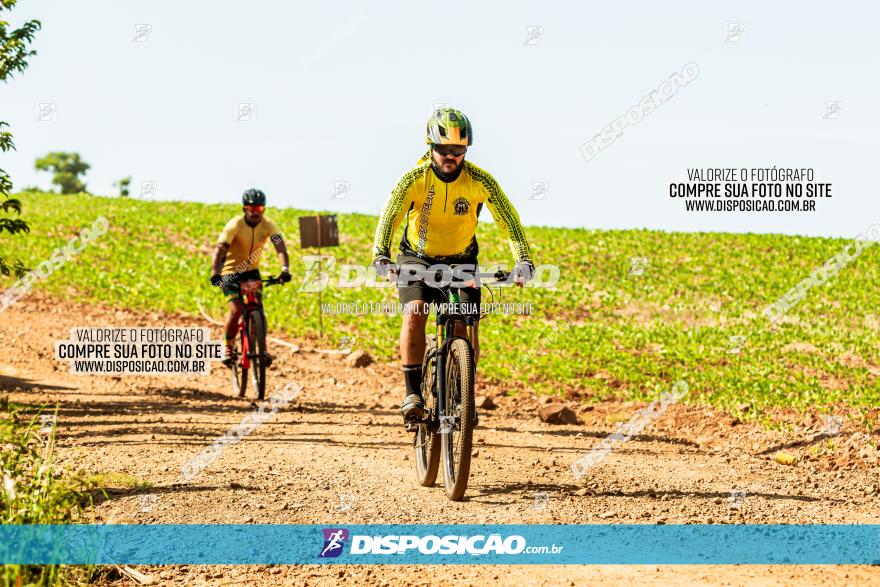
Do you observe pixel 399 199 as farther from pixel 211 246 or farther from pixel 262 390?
pixel 211 246

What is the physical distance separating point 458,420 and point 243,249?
6793 mm

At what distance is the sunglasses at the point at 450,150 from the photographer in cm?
728

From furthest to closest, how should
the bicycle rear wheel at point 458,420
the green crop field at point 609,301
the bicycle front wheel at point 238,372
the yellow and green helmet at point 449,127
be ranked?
the green crop field at point 609,301 → the bicycle front wheel at point 238,372 → the yellow and green helmet at point 449,127 → the bicycle rear wheel at point 458,420

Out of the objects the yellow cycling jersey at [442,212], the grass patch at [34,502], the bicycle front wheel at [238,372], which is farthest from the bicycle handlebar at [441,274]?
the bicycle front wheel at [238,372]

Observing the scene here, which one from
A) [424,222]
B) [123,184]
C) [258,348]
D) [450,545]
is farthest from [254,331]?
[123,184]

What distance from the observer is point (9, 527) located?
5.06 metres

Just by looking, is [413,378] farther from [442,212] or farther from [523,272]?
[442,212]

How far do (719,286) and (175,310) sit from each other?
1615 cm

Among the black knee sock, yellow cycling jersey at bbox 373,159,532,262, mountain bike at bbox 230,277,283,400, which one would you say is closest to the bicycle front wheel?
mountain bike at bbox 230,277,283,400

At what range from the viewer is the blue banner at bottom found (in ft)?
19.5

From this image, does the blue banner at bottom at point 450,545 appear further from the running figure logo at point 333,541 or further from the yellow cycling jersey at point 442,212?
the yellow cycling jersey at point 442,212

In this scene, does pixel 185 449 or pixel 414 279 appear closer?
pixel 414 279

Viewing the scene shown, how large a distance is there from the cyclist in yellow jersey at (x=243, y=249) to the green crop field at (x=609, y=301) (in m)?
5.69

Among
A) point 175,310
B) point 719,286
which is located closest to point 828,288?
point 719,286
